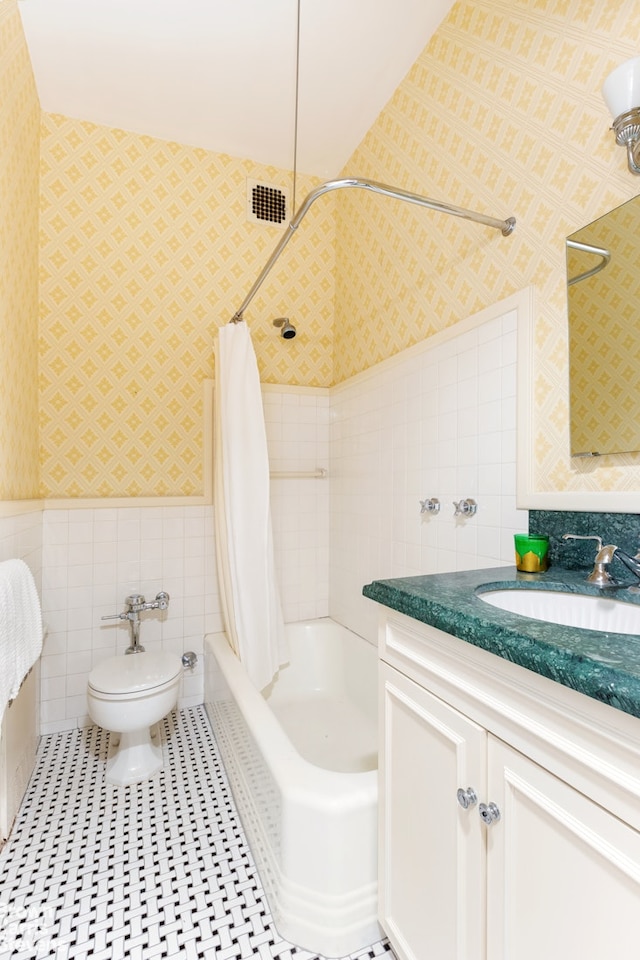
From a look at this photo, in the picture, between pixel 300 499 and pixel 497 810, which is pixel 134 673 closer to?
pixel 300 499

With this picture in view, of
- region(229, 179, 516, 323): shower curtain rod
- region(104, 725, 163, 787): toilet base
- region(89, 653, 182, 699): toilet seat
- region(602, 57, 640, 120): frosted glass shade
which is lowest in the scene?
region(104, 725, 163, 787): toilet base

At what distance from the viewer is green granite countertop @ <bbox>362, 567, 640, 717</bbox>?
0.53 m

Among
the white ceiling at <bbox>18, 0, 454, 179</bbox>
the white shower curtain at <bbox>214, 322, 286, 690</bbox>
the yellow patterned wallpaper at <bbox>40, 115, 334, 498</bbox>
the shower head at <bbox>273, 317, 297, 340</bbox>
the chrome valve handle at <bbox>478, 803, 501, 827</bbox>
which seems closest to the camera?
A: the chrome valve handle at <bbox>478, 803, 501, 827</bbox>

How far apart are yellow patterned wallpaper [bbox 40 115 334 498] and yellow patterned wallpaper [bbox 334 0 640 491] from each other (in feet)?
2.62

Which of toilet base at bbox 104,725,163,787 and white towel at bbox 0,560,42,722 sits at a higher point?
white towel at bbox 0,560,42,722

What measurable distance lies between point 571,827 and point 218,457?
1824mm

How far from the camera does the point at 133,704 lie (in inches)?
67.6

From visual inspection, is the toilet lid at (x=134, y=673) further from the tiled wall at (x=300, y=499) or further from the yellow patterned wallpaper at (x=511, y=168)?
the yellow patterned wallpaper at (x=511, y=168)

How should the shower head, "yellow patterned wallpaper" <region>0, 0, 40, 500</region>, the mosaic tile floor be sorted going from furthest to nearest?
the shower head → "yellow patterned wallpaper" <region>0, 0, 40, 500</region> → the mosaic tile floor

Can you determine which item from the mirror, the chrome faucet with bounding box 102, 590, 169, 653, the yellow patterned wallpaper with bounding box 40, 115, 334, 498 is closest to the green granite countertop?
the mirror

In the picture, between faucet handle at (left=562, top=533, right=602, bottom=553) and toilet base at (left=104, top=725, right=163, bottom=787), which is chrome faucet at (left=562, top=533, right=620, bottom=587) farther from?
toilet base at (left=104, top=725, right=163, bottom=787)

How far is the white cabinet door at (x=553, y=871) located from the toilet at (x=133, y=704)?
1.37m

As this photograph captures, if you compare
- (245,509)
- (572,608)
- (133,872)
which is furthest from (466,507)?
(133,872)

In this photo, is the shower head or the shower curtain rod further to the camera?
the shower head
